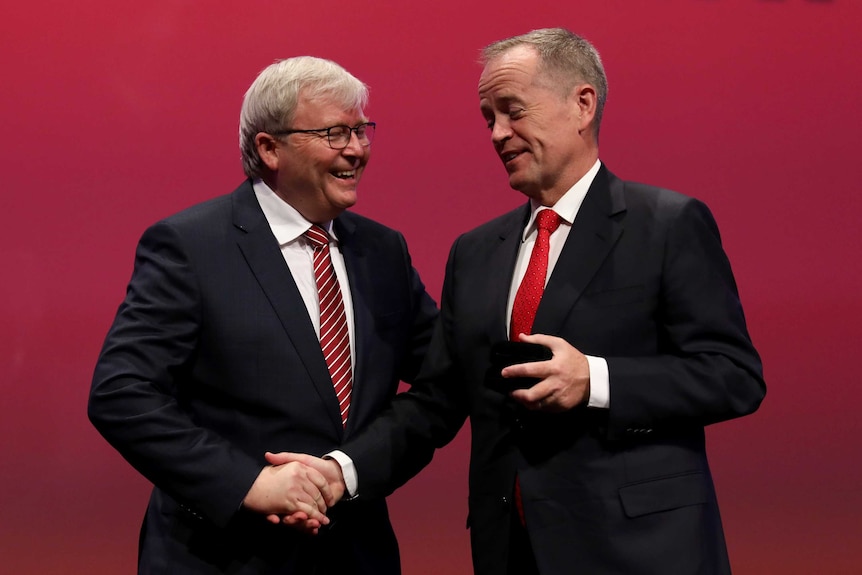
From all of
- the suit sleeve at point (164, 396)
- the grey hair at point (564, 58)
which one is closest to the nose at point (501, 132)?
the grey hair at point (564, 58)

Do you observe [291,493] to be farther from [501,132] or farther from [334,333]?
[501,132]

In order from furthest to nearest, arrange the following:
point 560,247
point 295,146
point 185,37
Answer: point 185,37 → point 295,146 → point 560,247

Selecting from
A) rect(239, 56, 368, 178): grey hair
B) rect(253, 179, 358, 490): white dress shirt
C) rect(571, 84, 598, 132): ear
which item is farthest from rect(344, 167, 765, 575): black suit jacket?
rect(239, 56, 368, 178): grey hair

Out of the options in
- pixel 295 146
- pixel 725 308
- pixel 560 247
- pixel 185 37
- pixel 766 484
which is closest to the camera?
pixel 725 308

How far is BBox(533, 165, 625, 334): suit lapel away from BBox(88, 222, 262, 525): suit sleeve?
0.66 m

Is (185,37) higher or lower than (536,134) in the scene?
higher

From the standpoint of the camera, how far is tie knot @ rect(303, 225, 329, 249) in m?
2.34

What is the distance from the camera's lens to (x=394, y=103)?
3.06 meters

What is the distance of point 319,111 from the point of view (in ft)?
7.63

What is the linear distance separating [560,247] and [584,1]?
1276 mm

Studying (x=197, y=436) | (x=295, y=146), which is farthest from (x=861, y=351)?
(x=197, y=436)

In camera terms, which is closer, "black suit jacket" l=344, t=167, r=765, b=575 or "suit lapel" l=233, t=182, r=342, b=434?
"black suit jacket" l=344, t=167, r=765, b=575

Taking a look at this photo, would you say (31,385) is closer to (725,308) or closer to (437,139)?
(437,139)

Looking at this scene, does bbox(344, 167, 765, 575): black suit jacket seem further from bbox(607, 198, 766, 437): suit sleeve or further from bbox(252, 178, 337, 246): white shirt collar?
bbox(252, 178, 337, 246): white shirt collar
